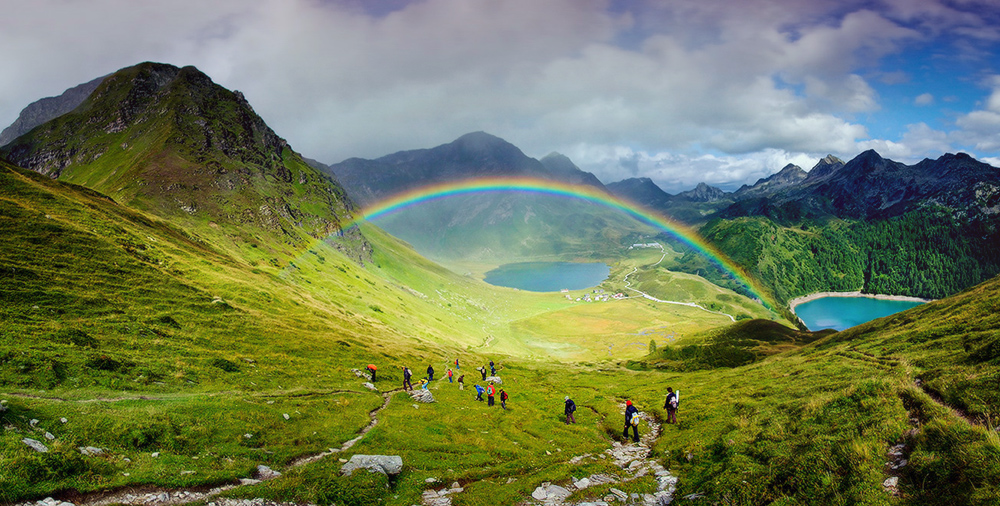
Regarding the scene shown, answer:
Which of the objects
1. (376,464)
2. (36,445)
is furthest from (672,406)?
(36,445)

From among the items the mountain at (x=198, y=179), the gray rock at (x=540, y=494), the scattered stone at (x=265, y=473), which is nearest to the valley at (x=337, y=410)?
the gray rock at (x=540, y=494)

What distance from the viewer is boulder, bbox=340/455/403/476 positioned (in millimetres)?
20075

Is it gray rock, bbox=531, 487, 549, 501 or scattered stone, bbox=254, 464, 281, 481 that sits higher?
gray rock, bbox=531, 487, 549, 501

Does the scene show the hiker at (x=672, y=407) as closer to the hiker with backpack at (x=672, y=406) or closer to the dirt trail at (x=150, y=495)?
the hiker with backpack at (x=672, y=406)

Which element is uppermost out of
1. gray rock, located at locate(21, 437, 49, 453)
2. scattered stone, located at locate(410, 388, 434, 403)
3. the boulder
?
gray rock, located at locate(21, 437, 49, 453)

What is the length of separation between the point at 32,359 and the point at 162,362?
27.1 ft

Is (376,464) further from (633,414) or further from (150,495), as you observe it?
(633,414)

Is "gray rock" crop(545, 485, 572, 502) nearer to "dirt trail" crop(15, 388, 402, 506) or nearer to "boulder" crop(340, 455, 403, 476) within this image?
"boulder" crop(340, 455, 403, 476)

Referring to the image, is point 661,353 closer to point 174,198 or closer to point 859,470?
point 859,470

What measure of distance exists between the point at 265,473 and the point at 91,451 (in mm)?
7044

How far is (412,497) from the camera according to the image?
63.5 feet

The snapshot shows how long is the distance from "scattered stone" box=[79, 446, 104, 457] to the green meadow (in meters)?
0.41

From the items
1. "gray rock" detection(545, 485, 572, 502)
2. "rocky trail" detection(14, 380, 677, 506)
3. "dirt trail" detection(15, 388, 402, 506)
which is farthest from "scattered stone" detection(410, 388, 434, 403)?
"gray rock" detection(545, 485, 572, 502)

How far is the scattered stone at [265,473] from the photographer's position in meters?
19.4
